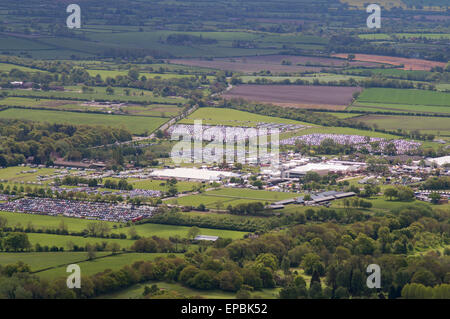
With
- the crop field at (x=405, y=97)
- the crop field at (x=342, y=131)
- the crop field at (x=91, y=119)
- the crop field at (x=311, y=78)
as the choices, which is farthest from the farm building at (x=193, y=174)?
the crop field at (x=311, y=78)

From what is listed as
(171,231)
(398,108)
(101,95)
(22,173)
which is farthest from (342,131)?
(171,231)

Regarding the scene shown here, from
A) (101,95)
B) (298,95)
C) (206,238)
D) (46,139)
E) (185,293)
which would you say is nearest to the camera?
(185,293)

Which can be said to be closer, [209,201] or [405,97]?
[209,201]

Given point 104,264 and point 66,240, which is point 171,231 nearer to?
point 66,240

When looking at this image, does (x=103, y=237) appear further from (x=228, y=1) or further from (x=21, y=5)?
(x=228, y=1)

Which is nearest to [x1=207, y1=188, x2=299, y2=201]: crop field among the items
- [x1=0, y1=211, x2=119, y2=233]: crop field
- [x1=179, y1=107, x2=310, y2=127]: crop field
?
[x1=0, y1=211, x2=119, y2=233]: crop field

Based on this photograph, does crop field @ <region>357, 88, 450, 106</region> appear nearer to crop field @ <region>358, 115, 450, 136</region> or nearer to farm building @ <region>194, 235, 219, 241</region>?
crop field @ <region>358, 115, 450, 136</region>
